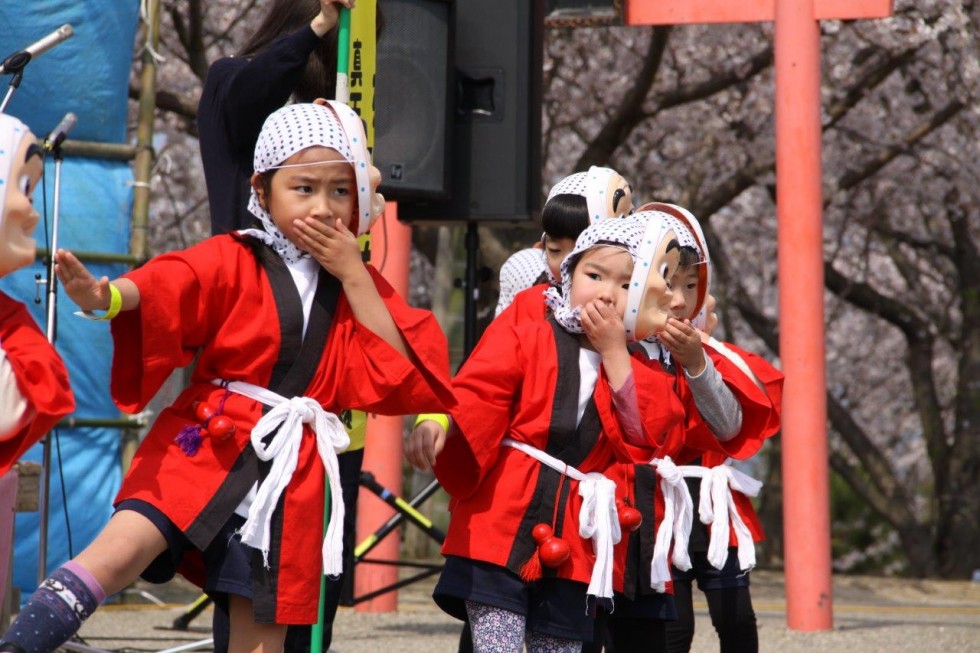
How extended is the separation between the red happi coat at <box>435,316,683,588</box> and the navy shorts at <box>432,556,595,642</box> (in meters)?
0.03

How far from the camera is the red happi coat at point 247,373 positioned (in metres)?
2.84

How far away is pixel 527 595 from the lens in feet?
10.4

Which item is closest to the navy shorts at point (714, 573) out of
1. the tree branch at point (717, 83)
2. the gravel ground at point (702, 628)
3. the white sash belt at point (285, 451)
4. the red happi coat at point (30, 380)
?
the white sash belt at point (285, 451)

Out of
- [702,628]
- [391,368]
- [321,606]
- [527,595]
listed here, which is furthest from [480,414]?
[702,628]

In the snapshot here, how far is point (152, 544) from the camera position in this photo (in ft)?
9.18

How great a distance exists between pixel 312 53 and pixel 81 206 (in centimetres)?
348

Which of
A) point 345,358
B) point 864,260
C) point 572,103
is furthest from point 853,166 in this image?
point 345,358

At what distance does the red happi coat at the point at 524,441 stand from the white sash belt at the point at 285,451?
0.88 feet

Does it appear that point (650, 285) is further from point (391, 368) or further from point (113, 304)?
point (113, 304)

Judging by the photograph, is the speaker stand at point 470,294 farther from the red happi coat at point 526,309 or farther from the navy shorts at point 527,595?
the navy shorts at point 527,595

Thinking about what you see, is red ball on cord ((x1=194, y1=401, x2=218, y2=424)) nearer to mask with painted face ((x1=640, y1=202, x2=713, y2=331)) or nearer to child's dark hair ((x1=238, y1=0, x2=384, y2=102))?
child's dark hair ((x1=238, y1=0, x2=384, y2=102))

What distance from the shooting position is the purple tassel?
113 inches

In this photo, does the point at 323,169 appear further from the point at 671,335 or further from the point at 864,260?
the point at 864,260

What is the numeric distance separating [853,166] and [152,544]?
954cm
